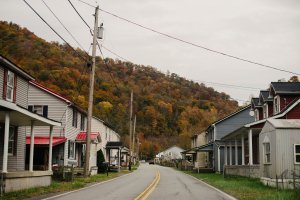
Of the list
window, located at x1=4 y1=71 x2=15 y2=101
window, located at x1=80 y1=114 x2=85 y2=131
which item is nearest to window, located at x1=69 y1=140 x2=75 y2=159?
window, located at x1=80 y1=114 x2=85 y2=131

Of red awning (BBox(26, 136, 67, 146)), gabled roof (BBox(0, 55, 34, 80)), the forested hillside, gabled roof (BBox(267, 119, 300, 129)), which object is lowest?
red awning (BBox(26, 136, 67, 146))

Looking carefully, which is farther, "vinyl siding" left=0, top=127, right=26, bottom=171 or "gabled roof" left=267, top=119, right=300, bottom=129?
"vinyl siding" left=0, top=127, right=26, bottom=171

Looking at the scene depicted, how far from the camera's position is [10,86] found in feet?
80.9

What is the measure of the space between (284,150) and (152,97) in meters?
42.8

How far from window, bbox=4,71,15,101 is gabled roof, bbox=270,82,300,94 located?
19135 millimetres

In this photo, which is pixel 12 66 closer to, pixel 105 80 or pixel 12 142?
pixel 12 142

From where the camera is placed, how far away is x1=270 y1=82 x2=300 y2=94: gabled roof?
31.4 m

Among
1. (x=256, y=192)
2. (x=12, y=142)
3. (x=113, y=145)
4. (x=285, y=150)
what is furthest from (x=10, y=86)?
(x=113, y=145)

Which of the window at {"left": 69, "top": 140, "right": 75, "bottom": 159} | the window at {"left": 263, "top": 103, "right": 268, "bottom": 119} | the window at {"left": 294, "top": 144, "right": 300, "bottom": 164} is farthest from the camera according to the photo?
the window at {"left": 69, "top": 140, "right": 75, "bottom": 159}

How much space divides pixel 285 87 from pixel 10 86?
20290mm

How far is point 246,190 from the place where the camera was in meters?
19.5

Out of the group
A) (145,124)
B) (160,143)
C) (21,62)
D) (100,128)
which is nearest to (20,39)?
(21,62)

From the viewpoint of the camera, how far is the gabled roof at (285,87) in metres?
31.4

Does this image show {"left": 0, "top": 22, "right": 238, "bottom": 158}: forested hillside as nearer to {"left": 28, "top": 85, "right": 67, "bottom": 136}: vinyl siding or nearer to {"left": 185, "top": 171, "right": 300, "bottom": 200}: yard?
{"left": 28, "top": 85, "right": 67, "bottom": 136}: vinyl siding
